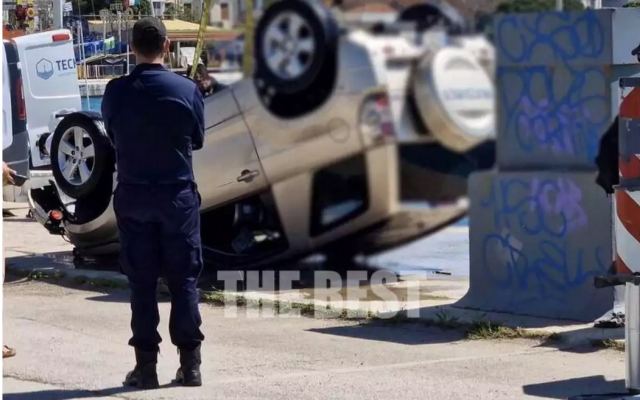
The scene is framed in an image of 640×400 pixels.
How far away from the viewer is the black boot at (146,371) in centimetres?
664

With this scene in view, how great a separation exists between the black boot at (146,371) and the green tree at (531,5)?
476 centimetres

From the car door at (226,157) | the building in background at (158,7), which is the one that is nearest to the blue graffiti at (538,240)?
the car door at (226,157)

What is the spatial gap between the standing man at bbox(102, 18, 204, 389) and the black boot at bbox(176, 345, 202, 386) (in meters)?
0.05

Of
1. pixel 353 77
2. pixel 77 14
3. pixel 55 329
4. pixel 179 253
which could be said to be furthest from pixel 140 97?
pixel 77 14

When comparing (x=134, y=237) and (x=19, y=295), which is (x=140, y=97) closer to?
(x=134, y=237)

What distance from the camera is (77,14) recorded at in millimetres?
21172

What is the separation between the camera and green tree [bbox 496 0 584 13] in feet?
34.2

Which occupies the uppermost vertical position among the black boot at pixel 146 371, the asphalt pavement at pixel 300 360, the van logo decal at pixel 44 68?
the van logo decal at pixel 44 68

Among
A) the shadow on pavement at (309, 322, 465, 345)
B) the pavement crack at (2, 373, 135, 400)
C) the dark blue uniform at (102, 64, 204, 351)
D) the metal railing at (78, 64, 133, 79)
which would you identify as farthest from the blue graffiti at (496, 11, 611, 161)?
the metal railing at (78, 64, 133, 79)

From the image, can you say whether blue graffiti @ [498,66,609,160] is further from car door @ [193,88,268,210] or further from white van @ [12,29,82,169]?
white van @ [12,29,82,169]

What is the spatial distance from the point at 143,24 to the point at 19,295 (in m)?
4.29

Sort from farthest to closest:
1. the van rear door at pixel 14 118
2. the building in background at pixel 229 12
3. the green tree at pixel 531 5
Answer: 1. the van rear door at pixel 14 118
2. the building in background at pixel 229 12
3. the green tree at pixel 531 5

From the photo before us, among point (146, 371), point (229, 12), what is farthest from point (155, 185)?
point (229, 12)

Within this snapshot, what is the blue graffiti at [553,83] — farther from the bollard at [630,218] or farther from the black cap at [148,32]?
the black cap at [148,32]
